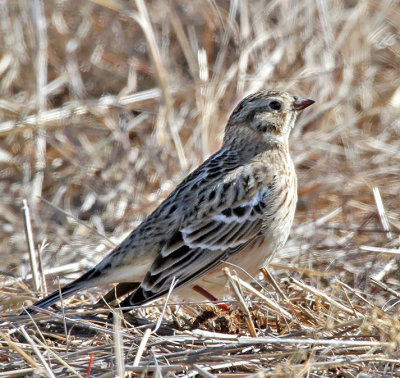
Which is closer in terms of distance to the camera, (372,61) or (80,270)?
(80,270)

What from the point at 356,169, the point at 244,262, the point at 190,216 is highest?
the point at 190,216

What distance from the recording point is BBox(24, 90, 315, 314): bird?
5129 mm

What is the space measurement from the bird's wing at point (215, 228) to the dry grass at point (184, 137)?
0.96 ft

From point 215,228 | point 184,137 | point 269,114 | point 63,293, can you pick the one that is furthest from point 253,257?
point 184,137

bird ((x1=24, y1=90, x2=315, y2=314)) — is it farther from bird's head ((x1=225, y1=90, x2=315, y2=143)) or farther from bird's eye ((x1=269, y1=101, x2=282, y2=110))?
bird's eye ((x1=269, y1=101, x2=282, y2=110))

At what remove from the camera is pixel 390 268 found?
593 cm

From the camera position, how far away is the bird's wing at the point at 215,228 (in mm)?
5105

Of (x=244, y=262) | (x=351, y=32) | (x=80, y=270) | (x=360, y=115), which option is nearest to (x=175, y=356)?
(x=244, y=262)

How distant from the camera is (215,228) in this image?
531cm

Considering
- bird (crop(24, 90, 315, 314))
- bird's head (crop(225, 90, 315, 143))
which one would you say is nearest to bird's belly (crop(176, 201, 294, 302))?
bird (crop(24, 90, 315, 314))

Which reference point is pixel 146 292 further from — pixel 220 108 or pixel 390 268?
pixel 220 108

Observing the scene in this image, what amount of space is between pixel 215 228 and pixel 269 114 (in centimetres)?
109

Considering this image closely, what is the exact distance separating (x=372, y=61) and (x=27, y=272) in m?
4.64

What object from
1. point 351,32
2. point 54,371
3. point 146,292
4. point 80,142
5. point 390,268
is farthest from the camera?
point 351,32
